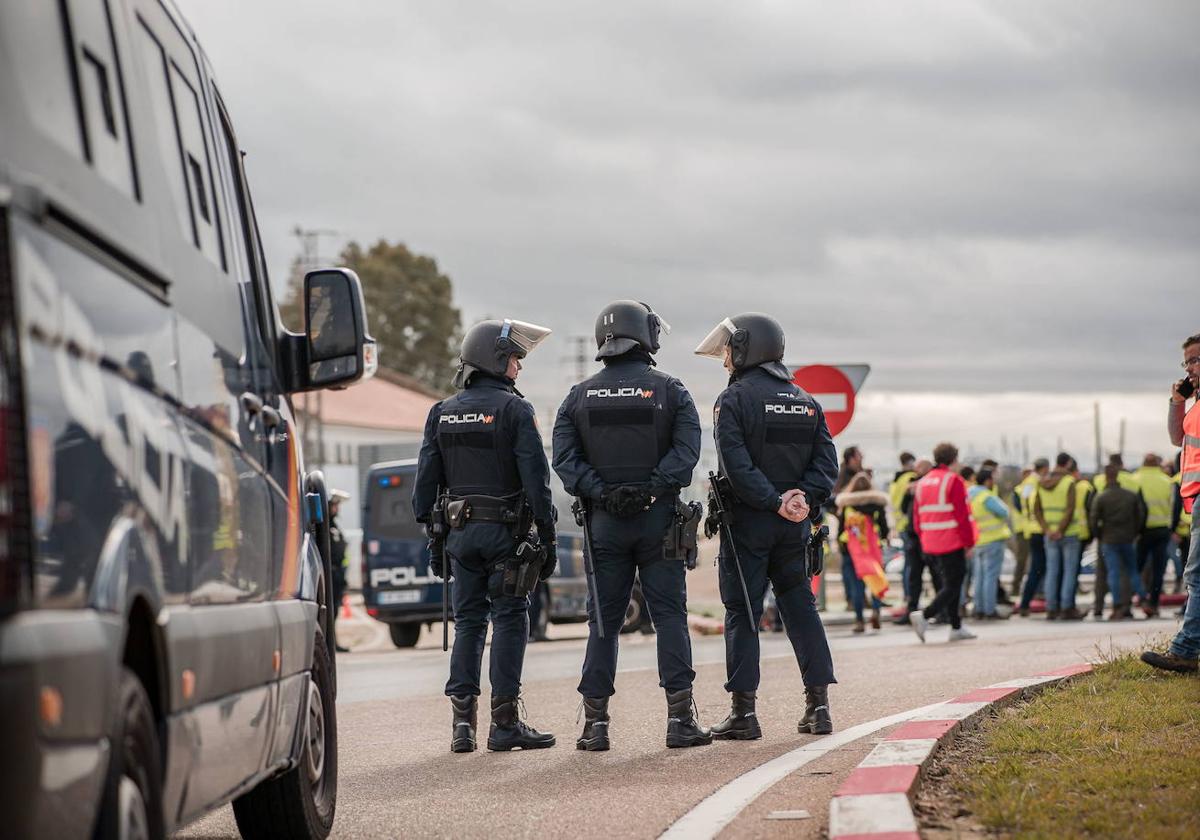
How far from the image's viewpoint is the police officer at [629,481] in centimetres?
827

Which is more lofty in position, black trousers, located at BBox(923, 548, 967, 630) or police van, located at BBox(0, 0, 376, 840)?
police van, located at BBox(0, 0, 376, 840)

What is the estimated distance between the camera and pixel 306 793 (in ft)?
18.4

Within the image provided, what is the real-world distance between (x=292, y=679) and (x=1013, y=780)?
266 cm

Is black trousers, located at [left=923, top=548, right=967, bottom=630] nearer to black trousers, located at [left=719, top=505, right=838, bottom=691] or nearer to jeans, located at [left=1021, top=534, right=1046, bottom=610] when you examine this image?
jeans, located at [left=1021, top=534, right=1046, bottom=610]

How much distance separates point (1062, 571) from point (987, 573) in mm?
987

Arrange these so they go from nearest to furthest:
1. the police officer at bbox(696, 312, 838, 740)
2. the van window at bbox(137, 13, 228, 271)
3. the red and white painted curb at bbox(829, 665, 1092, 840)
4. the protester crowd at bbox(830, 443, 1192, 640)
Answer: the van window at bbox(137, 13, 228, 271) → the red and white painted curb at bbox(829, 665, 1092, 840) → the police officer at bbox(696, 312, 838, 740) → the protester crowd at bbox(830, 443, 1192, 640)

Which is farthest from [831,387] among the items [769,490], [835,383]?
[769,490]

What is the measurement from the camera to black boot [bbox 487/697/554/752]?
831cm

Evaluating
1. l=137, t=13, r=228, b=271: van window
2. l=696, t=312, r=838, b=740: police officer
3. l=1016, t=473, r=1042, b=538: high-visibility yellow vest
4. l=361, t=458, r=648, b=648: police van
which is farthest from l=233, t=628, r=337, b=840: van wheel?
l=1016, t=473, r=1042, b=538: high-visibility yellow vest

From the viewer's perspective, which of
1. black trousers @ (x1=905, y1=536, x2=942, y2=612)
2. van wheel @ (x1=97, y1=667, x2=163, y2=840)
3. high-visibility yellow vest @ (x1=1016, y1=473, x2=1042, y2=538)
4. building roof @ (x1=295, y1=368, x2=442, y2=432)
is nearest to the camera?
van wheel @ (x1=97, y1=667, x2=163, y2=840)

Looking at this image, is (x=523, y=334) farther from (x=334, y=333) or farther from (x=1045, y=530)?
(x=1045, y=530)

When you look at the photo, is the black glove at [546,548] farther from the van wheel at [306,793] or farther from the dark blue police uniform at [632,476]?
the van wheel at [306,793]

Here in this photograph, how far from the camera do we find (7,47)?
2977mm

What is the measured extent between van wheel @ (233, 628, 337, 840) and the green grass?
2.15m
